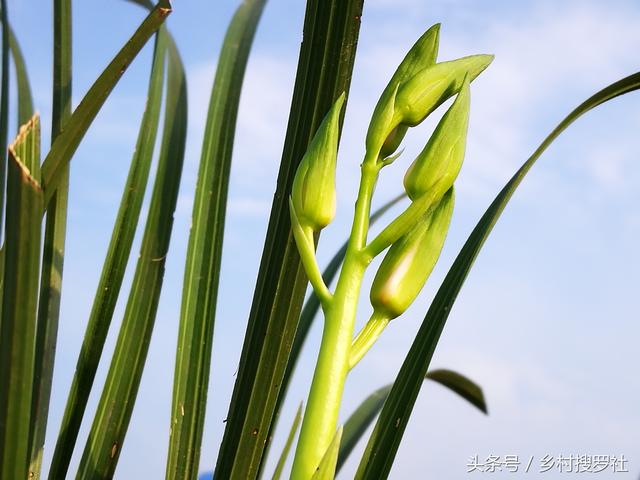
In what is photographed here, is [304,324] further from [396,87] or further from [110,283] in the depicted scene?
[396,87]

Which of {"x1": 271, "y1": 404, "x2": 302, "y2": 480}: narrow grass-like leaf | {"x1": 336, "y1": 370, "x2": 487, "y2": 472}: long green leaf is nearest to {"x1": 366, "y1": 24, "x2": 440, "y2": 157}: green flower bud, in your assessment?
{"x1": 271, "y1": 404, "x2": 302, "y2": 480}: narrow grass-like leaf

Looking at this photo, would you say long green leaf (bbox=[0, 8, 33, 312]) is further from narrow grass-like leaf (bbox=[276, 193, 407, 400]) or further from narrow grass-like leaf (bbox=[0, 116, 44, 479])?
narrow grass-like leaf (bbox=[0, 116, 44, 479])

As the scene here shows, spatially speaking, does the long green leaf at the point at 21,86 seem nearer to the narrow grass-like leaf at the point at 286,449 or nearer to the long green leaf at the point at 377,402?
the narrow grass-like leaf at the point at 286,449

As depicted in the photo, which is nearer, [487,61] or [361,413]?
[487,61]

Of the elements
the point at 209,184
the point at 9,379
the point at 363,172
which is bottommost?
the point at 9,379

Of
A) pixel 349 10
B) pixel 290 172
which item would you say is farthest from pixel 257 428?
pixel 349 10

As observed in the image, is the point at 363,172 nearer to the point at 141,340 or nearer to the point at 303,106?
the point at 303,106

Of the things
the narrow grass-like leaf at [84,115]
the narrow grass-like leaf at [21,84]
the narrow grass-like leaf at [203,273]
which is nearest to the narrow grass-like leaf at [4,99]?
the narrow grass-like leaf at [21,84]
